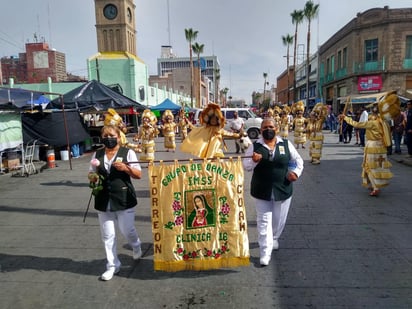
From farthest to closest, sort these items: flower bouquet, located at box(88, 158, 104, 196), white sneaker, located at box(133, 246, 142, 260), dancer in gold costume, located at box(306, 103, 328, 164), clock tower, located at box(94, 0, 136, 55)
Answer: clock tower, located at box(94, 0, 136, 55) < dancer in gold costume, located at box(306, 103, 328, 164) < white sneaker, located at box(133, 246, 142, 260) < flower bouquet, located at box(88, 158, 104, 196)

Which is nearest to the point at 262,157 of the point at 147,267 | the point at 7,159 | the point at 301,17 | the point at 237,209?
the point at 237,209

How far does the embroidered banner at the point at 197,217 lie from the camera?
3.52 meters

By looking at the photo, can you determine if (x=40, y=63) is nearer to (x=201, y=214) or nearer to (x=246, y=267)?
(x=201, y=214)

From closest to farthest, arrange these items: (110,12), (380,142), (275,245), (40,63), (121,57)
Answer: (275,245) < (380,142) < (121,57) < (110,12) < (40,63)

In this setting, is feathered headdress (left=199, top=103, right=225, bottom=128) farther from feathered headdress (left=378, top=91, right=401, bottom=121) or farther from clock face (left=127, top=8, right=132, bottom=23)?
clock face (left=127, top=8, right=132, bottom=23)

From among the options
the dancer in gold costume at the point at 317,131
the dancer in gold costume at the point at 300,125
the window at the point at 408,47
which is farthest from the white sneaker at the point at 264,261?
the window at the point at 408,47

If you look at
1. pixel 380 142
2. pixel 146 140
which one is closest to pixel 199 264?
pixel 380 142

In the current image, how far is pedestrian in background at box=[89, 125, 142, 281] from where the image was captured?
140 inches

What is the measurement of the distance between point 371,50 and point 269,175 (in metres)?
31.2

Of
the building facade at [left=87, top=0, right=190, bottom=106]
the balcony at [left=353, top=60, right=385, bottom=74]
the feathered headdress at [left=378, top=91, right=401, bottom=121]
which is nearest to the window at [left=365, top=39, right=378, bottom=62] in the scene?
the balcony at [left=353, top=60, right=385, bottom=74]

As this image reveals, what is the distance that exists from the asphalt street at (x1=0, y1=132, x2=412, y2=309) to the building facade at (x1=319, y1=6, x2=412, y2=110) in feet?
79.1

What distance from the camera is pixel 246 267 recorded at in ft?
12.5

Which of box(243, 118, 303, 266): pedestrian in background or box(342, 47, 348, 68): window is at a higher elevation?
box(342, 47, 348, 68): window

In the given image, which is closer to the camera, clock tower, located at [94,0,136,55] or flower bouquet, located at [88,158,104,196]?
flower bouquet, located at [88,158,104,196]
